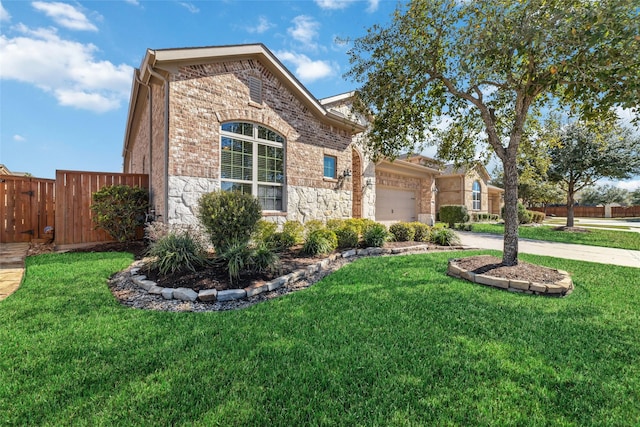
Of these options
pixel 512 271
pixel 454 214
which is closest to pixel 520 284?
pixel 512 271

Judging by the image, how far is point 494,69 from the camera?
16.4 ft

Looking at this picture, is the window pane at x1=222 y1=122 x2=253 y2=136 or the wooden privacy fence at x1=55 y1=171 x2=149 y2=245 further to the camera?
the window pane at x1=222 y1=122 x2=253 y2=136

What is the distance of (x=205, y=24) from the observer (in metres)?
7.80

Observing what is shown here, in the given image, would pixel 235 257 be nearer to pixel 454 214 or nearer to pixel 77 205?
pixel 77 205

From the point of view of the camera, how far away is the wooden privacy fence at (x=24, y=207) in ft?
25.2

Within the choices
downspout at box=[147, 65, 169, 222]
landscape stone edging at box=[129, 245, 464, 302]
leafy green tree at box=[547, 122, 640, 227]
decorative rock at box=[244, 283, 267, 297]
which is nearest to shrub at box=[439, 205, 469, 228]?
leafy green tree at box=[547, 122, 640, 227]

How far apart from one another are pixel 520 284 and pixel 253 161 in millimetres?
7086

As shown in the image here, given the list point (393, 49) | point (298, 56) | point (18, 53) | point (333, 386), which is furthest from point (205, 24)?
point (333, 386)

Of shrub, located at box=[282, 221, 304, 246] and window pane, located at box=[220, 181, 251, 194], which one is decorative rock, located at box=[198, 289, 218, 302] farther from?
window pane, located at box=[220, 181, 251, 194]

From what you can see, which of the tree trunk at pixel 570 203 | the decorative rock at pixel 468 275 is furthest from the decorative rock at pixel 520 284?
the tree trunk at pixel 570 203

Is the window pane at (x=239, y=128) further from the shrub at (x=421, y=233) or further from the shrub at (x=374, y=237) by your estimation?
the shrub at (x=421, y=233)

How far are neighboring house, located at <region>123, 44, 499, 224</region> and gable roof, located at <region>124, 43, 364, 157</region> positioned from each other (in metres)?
0.02

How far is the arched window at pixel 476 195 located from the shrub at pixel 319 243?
19.2m

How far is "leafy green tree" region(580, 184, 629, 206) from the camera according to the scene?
40094 mm
